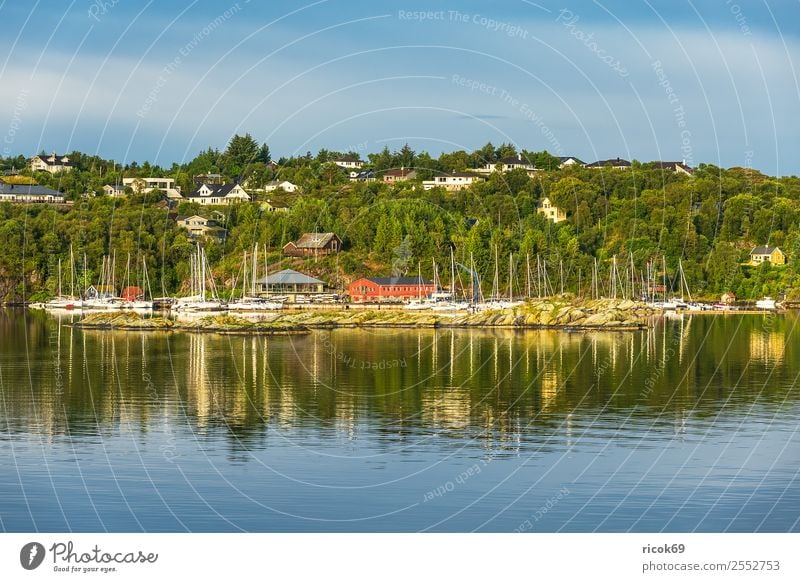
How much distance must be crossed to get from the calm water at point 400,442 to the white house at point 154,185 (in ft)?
331

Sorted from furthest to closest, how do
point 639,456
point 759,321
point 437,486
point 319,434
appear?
point 759,321, point 319,434, point 639,456, point 437,486

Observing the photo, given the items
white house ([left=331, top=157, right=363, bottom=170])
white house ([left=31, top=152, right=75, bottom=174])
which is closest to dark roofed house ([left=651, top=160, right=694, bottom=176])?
white house ([left=331, top=157, right=363, bottom=170])

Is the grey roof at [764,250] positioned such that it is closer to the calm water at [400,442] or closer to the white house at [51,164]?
the calm water at [400,442]

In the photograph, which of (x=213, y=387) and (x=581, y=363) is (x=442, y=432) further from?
(x=581, y=363)

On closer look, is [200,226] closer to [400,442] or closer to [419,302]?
[419,302]

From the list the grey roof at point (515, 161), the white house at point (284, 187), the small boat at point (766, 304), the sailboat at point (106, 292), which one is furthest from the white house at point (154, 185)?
the small boat at point (766, 304)

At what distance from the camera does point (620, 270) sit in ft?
404

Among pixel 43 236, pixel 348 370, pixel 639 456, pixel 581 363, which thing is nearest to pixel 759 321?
pixel 581 363

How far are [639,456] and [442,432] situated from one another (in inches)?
280

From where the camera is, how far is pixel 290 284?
12419 centimetres

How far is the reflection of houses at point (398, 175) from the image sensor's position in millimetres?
167250

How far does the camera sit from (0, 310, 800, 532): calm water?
29.9m

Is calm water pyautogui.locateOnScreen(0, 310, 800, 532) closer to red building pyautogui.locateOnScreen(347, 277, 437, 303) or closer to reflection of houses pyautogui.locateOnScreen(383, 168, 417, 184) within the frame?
red building pyautogui.locateOnScreen(347, 277, 437, 303)

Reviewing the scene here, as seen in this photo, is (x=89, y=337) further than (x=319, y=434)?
Yes
